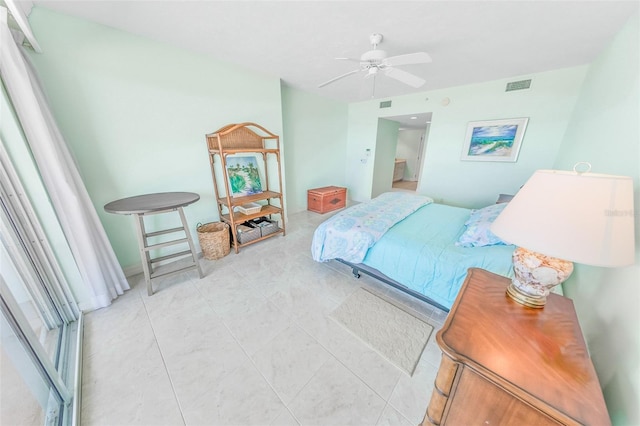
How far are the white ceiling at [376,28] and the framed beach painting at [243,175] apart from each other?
1159 millimetres

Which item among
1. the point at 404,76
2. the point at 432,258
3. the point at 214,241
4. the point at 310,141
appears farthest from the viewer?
the point at 310,141

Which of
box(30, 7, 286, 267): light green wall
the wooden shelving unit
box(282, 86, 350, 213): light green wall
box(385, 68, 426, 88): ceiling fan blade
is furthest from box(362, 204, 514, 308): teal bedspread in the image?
box(282, 86, 350, 213): light green wall

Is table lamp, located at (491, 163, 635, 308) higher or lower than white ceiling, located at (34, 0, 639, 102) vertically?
lower

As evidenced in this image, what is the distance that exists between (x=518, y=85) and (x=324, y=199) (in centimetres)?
325

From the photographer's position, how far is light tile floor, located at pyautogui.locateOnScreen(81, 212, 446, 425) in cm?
110

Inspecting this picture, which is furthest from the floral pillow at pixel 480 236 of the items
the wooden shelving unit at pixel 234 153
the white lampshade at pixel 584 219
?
the wooden shelving unit at pixel 234 153

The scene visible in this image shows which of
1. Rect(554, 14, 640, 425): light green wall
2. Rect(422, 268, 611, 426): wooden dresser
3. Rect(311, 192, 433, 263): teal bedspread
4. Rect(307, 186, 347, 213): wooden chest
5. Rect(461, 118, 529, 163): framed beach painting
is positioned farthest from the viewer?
Rect(307, 186, 347, 213): wooden chest

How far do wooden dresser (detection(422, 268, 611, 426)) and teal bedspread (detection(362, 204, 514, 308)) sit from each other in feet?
1.96

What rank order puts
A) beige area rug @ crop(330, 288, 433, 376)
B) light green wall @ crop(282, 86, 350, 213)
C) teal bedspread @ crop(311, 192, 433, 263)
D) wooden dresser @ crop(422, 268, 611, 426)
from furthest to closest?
1. light green wall @ crop(282, 86, 350, 213)
2. teal bedspread @ crop(311, 192, 433, 263)
3. beige area rug @ crop(330, 288, 433, 376)
4. wooden dresser @ crop(422, 268, 611, 426)

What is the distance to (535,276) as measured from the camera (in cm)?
82

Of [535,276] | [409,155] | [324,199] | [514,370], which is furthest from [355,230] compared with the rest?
[409,155]

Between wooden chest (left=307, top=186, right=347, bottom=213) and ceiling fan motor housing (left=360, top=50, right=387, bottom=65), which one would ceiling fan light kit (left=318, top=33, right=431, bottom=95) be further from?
wooden chest (left=307, top=186, right=347, bottom=213)

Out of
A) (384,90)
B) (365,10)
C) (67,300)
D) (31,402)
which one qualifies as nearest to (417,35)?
(365,10)

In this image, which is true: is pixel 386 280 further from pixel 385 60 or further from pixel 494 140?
pixel 494 140
